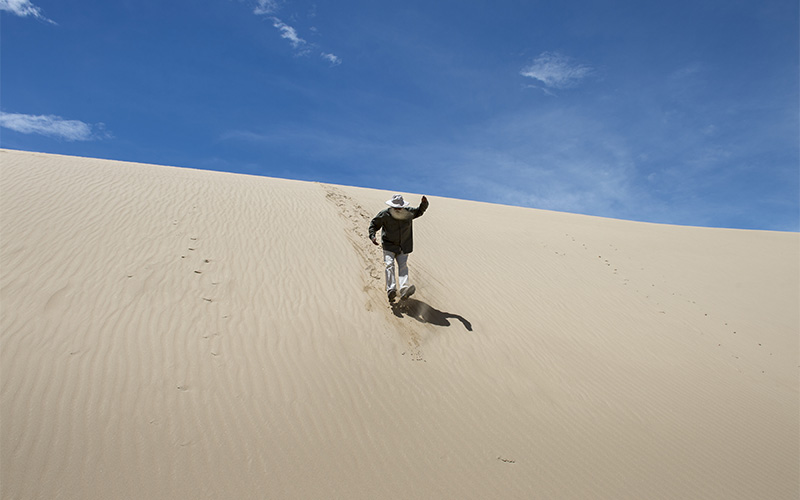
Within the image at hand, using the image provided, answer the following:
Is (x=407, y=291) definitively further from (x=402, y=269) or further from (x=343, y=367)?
(x=343, y=367)

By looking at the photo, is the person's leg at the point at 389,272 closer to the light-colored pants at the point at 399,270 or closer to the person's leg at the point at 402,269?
the light-colored pants at the point at 399,270

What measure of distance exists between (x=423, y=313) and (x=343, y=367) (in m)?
1.81

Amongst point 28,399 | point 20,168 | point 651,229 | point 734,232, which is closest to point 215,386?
point 28,399

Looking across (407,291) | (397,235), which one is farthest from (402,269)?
(397,235)

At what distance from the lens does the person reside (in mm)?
5827

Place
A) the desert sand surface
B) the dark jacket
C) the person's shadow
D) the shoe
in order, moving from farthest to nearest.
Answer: the person's shadow, the dark jacket, the shoe, the desert sand surface

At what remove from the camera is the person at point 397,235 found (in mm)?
5827

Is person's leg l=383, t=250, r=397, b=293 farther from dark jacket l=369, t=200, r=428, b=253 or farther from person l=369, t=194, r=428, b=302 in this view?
dark jacket l=369, t=200, r=428, b=253

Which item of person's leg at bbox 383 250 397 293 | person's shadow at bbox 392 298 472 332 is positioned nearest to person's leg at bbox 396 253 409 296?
person's leg at bbox 383 250 397 293

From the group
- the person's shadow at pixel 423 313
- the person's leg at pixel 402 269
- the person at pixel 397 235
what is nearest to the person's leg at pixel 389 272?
the person at pixel 397 235

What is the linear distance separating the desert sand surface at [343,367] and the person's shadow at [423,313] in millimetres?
38

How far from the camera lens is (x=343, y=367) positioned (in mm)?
4777

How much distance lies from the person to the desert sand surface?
18.3 inches

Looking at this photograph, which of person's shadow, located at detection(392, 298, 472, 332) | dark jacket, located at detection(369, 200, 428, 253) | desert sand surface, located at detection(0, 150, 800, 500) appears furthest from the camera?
person's shadow, located at detection(392, 298, 472, 332)
